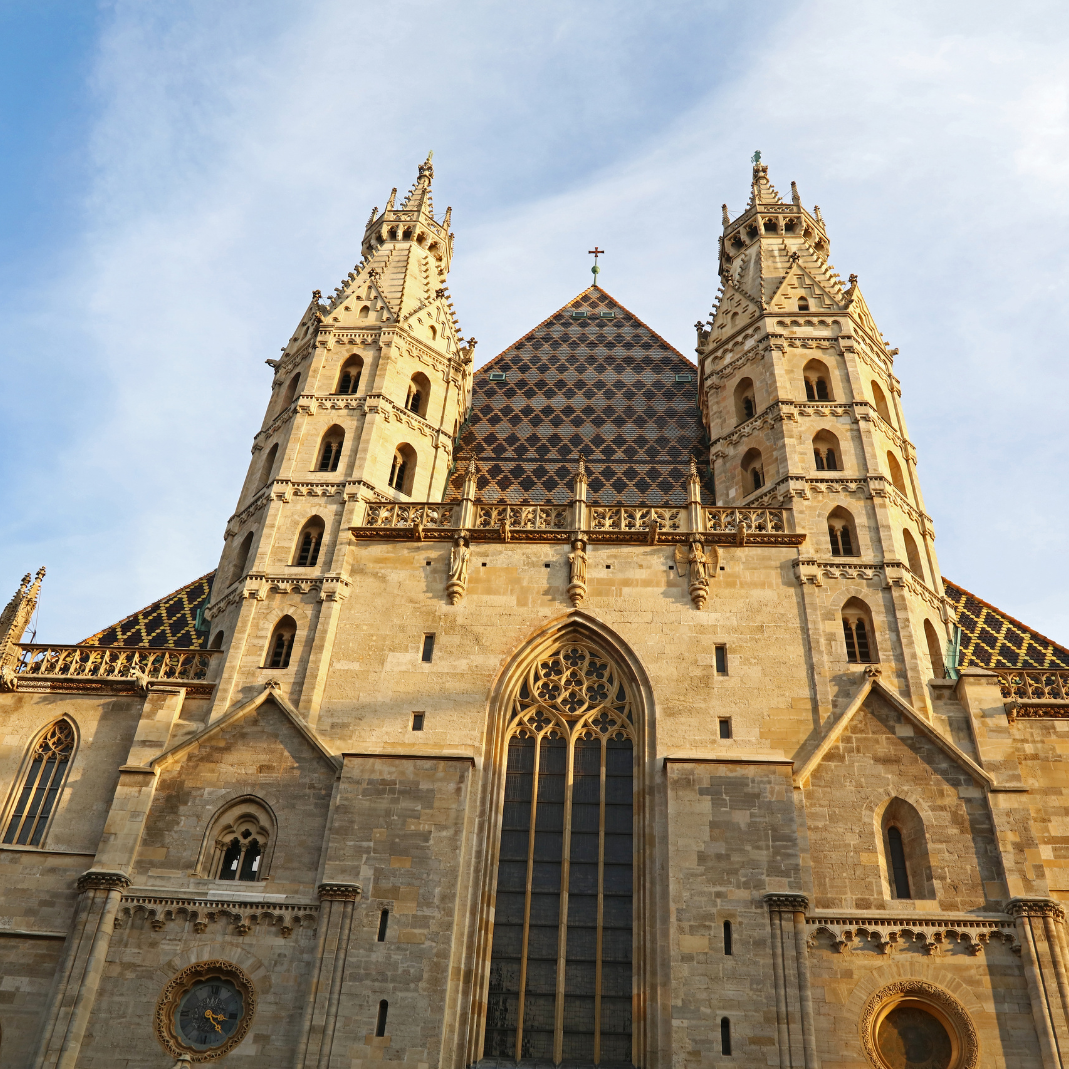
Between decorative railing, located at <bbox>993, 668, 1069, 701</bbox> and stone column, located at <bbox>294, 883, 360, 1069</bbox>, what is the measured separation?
34.5 feet

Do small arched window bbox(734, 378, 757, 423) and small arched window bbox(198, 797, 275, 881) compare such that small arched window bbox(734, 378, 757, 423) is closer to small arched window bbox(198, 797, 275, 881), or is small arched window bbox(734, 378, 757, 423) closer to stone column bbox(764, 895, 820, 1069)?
stone column bbox(764, 895, 820, 1069)

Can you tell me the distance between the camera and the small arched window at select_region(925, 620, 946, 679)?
19.1m

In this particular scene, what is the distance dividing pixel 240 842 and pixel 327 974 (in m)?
2.63

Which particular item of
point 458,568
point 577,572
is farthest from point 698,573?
point 458,568

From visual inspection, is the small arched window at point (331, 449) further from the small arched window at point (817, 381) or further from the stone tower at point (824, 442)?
the small arched window at point (817, 381)

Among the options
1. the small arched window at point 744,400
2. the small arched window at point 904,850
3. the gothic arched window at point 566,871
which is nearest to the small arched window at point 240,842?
the gothic arched window at point 566,871

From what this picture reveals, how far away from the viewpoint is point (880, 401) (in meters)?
23.6

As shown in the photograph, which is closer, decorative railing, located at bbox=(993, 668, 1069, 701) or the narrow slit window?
the narrow slit window

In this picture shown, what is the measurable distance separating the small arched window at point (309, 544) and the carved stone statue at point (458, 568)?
2489 mm

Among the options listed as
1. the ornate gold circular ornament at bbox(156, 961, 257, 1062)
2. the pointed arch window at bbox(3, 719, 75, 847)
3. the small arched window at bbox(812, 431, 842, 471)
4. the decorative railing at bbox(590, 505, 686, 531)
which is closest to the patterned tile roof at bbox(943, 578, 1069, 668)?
the small arched window at bbox(812, 431, 842, 471)

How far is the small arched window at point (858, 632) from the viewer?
61.2 feet

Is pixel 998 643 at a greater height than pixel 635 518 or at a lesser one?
lesser

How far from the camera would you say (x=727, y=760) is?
1691 cm

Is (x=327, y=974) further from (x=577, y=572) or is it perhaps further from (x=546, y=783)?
(x=577, y=572)
